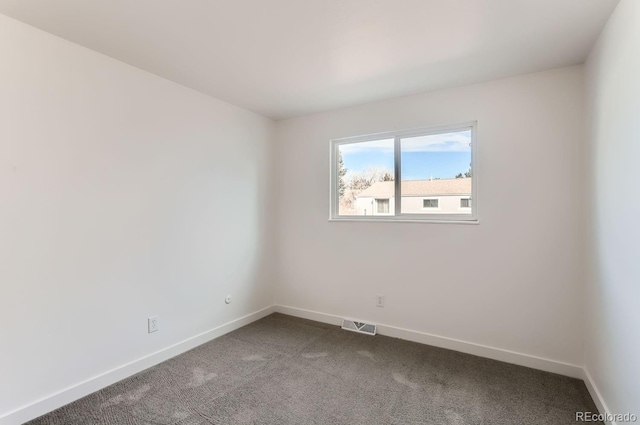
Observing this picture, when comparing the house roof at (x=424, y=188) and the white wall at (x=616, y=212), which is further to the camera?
the house roof at (x=424, y=188)

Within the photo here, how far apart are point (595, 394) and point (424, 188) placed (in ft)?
6.20

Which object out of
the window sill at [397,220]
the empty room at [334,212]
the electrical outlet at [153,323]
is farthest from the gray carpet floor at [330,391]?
the window sill at [397,220]

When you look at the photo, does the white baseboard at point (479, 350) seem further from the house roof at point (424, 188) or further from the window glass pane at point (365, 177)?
the house roof at point (424, 188)

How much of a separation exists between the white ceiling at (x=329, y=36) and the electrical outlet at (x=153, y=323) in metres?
2.00

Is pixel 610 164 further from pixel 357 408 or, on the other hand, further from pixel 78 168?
pixel 78 168

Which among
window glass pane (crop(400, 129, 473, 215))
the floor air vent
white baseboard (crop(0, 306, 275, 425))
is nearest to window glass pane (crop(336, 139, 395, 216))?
window glass pane (crop(400, 129, 473, 215))

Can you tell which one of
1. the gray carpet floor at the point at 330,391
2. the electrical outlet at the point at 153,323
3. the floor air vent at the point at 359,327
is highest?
the electrical outlet at the point at 153,323

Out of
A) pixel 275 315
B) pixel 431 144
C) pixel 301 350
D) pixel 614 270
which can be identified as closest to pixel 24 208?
pixel 301 350

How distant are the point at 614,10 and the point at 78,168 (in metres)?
3.36

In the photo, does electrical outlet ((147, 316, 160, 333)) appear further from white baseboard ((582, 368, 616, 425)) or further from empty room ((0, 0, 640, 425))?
white baseboard ((582, 368, 616, 425))

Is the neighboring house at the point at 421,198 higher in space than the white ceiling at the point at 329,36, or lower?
lower

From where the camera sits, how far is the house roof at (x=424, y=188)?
2740 millimetres

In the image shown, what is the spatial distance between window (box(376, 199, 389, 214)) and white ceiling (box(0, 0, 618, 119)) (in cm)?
114

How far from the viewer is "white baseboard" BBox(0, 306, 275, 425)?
1.73m
